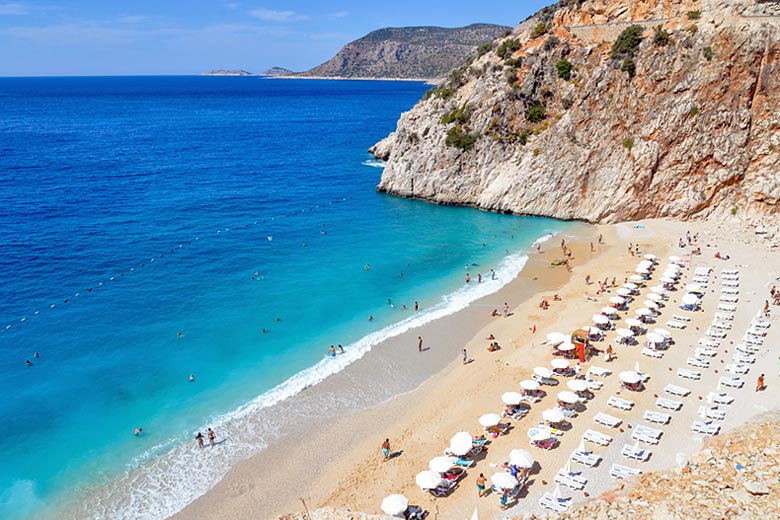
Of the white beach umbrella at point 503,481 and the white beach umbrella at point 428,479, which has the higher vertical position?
the white beach umbrella at point 503,481

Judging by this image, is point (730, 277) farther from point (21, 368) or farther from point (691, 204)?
point (21, 368)

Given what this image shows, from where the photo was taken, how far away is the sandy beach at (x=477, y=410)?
19641mm

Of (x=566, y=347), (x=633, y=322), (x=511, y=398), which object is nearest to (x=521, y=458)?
(x=511, y=398)

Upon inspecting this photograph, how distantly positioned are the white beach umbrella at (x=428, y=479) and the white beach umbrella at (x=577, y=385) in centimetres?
825

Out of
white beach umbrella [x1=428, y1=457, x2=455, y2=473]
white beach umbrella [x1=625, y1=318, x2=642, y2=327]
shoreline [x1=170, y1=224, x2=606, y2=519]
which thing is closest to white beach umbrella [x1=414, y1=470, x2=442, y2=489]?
white beach umbrella [x1=428, y1=457, x2=455, y2=473]

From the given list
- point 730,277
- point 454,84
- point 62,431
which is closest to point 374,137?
point 454,84

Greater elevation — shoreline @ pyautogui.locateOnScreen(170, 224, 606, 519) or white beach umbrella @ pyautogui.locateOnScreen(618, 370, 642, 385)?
white beach umbrella @ pyautogui.locateOnScreen(618, 370, 642, 385)

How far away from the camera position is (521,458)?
1928 centimetres

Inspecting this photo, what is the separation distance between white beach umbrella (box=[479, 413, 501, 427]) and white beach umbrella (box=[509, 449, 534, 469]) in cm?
224

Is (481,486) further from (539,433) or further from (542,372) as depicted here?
(542,372)

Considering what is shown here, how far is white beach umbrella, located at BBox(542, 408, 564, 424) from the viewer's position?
71.7 ft

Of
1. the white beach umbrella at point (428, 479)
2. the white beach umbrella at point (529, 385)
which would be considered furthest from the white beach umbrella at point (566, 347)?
the white beach umbrella at point (428, 479)

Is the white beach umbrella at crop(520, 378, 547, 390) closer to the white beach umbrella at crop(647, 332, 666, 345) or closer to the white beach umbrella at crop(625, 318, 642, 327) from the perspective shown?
the white beach umbrella at crop(647, 332, 666, 345)

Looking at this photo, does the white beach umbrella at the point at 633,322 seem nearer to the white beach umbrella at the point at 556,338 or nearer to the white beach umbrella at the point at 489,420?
the white beach umbrella at the point at 556,338
